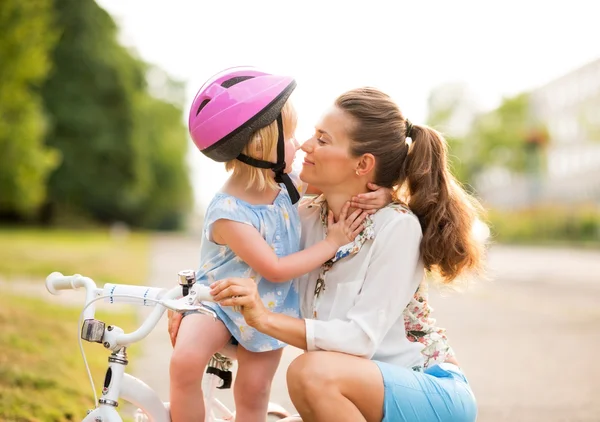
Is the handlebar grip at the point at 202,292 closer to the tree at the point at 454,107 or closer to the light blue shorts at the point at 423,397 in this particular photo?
the light blue shorts at the point at 423,397

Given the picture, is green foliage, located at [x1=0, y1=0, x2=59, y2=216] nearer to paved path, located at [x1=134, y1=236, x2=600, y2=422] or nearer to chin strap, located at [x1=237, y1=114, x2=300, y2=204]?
paved path, located at [x1=134, y1=236, x2=600, y2=422]

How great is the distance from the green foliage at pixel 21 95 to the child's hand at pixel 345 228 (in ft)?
53.8

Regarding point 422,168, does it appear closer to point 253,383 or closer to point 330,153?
point 330,153

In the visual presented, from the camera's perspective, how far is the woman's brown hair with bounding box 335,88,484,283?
3.19 meters

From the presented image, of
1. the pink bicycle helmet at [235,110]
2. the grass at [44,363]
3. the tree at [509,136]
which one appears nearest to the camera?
the pink bicycle helmet at [235,110]

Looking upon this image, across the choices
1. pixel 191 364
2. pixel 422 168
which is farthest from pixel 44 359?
pixel 422 168

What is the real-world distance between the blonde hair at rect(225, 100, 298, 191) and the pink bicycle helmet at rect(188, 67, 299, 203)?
0.07 feet

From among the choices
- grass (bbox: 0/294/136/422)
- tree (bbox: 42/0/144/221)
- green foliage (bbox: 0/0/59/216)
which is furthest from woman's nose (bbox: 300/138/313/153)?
tree (bbox: 42/0/144/221)

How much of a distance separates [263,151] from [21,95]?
18689mm

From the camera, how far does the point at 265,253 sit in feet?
9.80

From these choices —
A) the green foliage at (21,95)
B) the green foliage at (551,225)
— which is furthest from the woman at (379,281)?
the green foliage at (551,225)

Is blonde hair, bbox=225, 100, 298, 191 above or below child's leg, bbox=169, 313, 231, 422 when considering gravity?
above

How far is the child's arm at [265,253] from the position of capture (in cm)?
299

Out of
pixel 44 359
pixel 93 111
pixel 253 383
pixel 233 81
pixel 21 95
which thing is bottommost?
pixel 44 359
